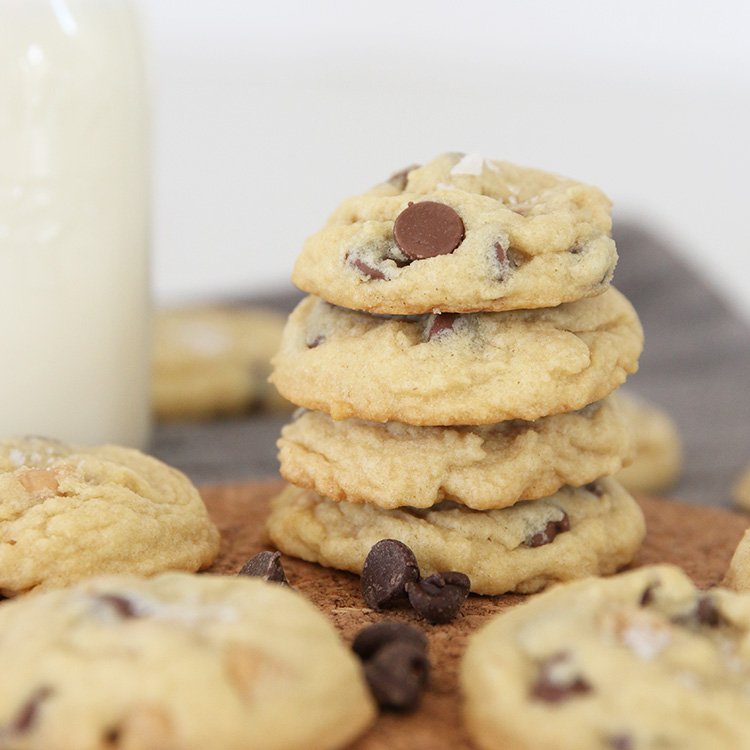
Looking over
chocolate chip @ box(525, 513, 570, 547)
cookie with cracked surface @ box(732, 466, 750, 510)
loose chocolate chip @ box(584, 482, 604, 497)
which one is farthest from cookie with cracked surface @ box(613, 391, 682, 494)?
chocolate chip @ box(525, 513, 570, 547)

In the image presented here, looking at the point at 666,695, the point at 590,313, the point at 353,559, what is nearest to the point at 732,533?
the point at 590,313

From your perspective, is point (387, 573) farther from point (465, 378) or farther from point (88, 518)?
point (88, 518)

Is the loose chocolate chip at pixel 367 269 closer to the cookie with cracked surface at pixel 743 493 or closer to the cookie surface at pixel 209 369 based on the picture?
the cookie with cracked surface at pixel 743 493

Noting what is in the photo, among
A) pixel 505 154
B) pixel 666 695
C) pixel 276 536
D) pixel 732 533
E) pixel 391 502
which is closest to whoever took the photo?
pixel 666 695

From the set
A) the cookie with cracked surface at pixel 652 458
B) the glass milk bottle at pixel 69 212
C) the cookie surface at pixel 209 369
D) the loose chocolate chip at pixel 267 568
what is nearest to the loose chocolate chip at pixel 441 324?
the loose chocolate chip at pixel 267 568

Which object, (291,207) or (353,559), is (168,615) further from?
(291,207)

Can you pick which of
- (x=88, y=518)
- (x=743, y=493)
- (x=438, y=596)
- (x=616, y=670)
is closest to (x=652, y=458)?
(x=743, y=493)
